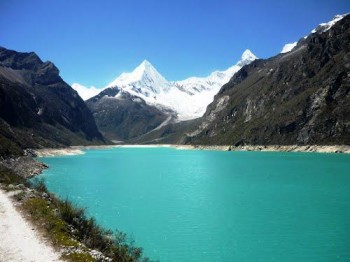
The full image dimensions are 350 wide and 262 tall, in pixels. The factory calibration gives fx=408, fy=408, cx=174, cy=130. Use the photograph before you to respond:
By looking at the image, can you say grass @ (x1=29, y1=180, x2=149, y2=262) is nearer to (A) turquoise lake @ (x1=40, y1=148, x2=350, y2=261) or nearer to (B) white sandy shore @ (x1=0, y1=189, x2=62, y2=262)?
(B) white sandy shore @ (x1=0, y1=189, x2=62, y2=262)

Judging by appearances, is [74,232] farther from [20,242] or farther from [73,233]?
[20,242]

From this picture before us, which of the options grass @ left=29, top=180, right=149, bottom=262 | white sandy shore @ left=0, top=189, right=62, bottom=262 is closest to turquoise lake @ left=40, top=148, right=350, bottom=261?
grass @ left=29, top=180, right=149, bottom=262

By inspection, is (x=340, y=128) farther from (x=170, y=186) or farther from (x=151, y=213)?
(x=151, y=213)

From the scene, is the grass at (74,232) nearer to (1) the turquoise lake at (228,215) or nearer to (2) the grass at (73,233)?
(2) the grass at (73,233)

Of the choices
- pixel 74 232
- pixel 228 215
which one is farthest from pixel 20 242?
pixel 228 215

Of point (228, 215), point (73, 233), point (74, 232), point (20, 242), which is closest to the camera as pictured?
point (20, 242)

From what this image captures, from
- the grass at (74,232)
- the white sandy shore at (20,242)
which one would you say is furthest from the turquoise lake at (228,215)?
the white sandy shore at (20,242)

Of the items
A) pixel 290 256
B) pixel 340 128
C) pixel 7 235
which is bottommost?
pixel 290 256

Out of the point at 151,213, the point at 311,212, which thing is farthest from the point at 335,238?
the point at 151,213
